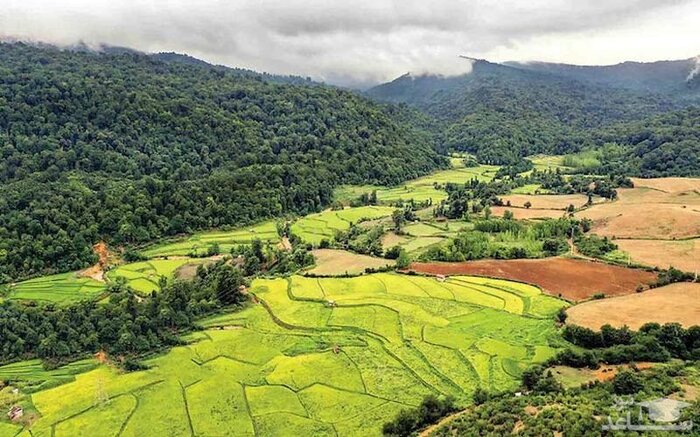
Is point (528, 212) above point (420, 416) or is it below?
above

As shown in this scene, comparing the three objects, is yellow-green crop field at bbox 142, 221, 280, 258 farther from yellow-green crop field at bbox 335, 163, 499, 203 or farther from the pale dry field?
the pale dry field

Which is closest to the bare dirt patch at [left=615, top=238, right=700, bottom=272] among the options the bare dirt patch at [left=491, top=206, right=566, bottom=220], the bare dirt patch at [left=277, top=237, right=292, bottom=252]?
the bare dirt patch at [left=491, top=206, right=566, bottom=220]

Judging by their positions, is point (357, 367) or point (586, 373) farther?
point (357, 367)

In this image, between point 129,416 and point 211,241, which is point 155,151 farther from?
point 129,416

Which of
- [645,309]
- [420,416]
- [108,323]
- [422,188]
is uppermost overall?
[108,323]

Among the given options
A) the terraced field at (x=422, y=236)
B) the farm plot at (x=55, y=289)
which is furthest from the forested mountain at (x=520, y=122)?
the farm plot at (x=55, y=289)

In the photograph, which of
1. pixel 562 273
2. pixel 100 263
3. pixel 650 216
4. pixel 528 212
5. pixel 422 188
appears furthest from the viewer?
pixel 422 188

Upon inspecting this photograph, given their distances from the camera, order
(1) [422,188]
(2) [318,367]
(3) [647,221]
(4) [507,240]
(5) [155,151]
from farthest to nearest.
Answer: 1. (1) [422,188]
2. (5) [155,151]
3. (3) [647,221]
4. (4) [507,240]
5. (2) [318,367]

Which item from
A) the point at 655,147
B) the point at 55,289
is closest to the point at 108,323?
the point at 55,289

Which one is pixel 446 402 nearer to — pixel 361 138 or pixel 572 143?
pixel 361 138
